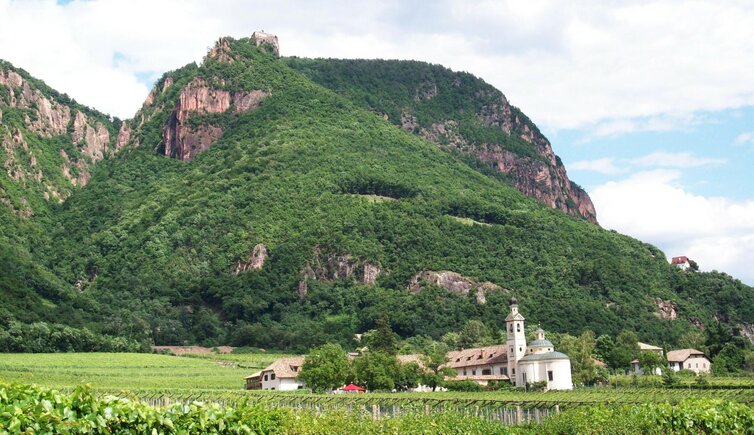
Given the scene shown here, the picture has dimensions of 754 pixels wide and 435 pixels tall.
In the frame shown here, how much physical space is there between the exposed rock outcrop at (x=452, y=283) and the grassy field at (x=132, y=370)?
5072cm

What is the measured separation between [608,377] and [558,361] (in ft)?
41.3

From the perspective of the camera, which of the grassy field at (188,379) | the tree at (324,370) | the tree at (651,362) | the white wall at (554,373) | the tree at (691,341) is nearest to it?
the grassy field at (188,379)

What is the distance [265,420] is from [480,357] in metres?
96.1

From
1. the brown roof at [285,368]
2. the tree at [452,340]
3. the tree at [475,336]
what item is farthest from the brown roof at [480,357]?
the tree at [452,340]

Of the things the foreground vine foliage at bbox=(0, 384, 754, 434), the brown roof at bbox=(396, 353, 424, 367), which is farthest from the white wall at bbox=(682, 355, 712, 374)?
the foreground vine foliage at bbox=(0, 384, 754, 434)

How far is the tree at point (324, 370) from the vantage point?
100m

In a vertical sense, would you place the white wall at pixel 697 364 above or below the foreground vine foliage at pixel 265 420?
above

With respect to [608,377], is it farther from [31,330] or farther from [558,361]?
[31,330]

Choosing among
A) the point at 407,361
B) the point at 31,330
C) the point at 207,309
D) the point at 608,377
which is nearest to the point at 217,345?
the point at 207,309

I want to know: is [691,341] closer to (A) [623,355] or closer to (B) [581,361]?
(A) [623,355]

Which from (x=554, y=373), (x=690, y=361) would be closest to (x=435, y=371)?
(x=554, y=373)

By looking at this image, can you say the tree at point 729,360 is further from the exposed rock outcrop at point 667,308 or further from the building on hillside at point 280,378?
the building on hillside at point 280,378

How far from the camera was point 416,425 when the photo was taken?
37.1 meters

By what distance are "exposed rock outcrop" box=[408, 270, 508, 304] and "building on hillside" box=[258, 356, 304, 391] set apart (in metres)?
79.3
